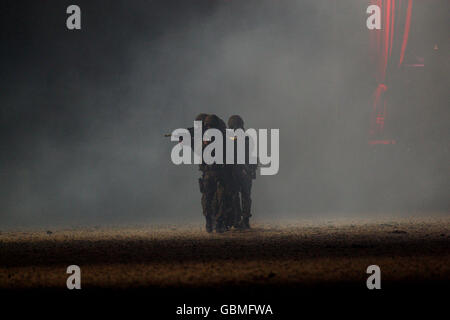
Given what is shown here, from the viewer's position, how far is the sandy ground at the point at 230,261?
504 inches

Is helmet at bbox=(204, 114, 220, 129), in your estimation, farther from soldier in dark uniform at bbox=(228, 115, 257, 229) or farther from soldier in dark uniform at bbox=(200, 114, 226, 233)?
soldier in dark uniform at bbox=(228, 115, 257, 229)

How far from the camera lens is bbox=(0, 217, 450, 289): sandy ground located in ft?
42.0

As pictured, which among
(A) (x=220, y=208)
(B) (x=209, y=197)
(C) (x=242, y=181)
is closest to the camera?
(A) (x=220, y=208)

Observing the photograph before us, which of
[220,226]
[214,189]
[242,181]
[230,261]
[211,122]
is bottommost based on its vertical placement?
[220,226]

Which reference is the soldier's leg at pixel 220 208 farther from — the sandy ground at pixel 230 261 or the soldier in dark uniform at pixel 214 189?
the sandy ground at pixel 230 261

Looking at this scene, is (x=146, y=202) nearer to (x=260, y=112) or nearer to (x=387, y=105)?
(x=260, y=112)

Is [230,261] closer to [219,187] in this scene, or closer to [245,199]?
[219,187]

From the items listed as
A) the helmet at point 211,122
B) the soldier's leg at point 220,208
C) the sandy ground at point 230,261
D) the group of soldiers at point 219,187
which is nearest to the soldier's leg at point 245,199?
the group of soldiers at point 219,187

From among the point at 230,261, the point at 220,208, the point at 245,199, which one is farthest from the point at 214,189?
the point at 230,261

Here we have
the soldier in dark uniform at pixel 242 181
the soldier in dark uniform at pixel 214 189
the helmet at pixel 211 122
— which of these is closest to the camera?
the helmet at pixel 211 122

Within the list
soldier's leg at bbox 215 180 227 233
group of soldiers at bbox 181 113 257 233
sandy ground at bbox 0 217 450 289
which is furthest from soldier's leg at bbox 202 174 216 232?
sandy ground at bbox 0 217 450 289

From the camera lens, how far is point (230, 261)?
15.9 m
